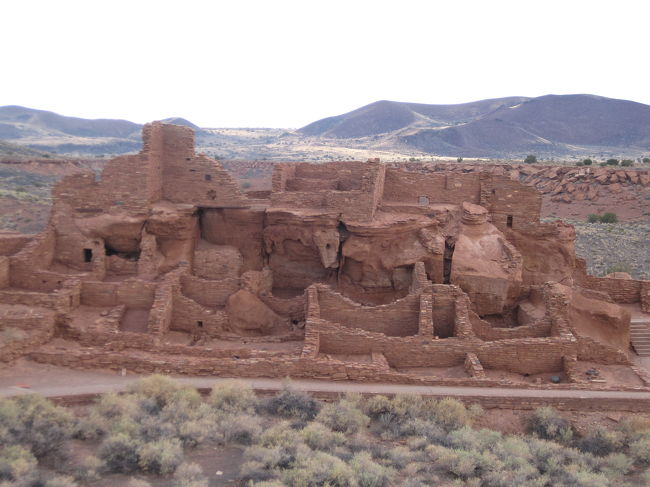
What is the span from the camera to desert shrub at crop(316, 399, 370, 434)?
9.06 m

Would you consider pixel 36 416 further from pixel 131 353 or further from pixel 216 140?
pixel 216 140

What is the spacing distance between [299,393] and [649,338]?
10.7 meters

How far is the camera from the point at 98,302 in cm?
1338

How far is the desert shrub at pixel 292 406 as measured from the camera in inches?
370

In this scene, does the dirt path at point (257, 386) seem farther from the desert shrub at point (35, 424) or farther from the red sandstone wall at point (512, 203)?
the red sandstone wall at point (512, 203)

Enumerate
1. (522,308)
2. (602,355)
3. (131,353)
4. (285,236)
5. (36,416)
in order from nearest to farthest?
(36,416) < (131,353) < (602,355) < (522,308) < (285,236)

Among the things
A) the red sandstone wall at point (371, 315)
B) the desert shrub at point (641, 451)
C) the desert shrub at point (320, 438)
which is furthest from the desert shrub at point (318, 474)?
the red sandstone wall at point (371, 315)

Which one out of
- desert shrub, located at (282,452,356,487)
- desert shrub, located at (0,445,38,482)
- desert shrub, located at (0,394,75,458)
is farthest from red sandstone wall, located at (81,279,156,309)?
desert shrub, located at (282,452,356,487)

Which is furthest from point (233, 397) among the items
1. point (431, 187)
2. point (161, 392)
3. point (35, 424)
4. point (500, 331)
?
point (431, 187)

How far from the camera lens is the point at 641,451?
29.3ft

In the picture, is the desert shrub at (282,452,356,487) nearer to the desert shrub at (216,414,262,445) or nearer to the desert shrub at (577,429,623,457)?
the desert shrub at (216,414,262,445)

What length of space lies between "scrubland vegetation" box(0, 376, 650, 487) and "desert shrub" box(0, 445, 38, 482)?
0.05 feet

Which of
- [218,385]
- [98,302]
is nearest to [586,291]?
[218,385]

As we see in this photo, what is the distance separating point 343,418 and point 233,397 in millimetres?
2104
